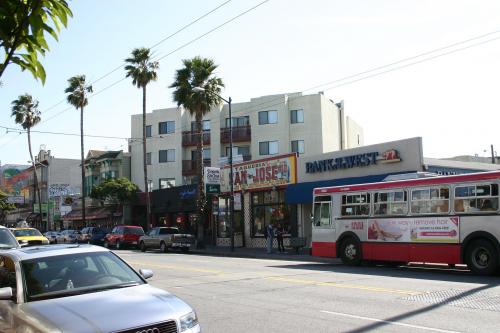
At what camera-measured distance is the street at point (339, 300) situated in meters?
8.52

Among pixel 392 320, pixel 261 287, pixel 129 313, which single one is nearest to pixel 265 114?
pixel 261 287

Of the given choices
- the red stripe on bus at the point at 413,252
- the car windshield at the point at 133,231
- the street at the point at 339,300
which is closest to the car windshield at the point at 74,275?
the street at the point at 339,300

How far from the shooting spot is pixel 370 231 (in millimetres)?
19438

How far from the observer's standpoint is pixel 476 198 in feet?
53.1

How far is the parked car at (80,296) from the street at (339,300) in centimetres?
250

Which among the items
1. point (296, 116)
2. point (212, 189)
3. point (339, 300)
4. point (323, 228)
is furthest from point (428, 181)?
point (296, 116)

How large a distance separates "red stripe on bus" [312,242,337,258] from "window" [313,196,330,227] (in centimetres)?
76

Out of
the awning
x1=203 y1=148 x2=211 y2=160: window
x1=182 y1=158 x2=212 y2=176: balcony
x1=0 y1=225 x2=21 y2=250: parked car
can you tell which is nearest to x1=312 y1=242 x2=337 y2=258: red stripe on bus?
x1=0 y1=225 x2=21 y2=250: parked car

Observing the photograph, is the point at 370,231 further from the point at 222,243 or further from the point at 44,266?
the point at 222,243

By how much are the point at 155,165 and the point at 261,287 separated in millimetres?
44764

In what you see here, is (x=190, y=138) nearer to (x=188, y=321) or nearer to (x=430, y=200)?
(x=430, y=200)

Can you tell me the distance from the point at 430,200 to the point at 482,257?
97.5 inches

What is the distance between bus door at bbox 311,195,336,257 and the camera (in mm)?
20938

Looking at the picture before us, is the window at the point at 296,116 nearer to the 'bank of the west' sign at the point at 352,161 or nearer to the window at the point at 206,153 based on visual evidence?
the window at the point at 206,153
